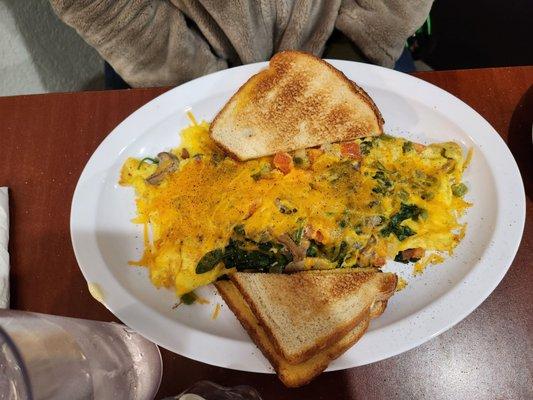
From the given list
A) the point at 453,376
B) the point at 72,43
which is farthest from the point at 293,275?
the point at 72,43

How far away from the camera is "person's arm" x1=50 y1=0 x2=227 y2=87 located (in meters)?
1.70

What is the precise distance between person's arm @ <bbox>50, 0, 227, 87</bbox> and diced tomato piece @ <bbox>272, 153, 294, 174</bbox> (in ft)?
2.03

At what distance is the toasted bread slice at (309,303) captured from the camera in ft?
3.92

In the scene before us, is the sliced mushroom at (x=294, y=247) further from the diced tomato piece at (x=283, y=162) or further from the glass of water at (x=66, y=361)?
the glass of water at (x=66, y=361)

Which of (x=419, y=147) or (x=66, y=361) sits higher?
(x=66, y=361)

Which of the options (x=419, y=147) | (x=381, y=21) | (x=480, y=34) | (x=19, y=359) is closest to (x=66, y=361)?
(x=19, y=359)

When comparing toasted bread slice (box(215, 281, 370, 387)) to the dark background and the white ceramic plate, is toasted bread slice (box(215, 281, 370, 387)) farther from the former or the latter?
the dark background

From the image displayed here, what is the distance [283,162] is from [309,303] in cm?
49

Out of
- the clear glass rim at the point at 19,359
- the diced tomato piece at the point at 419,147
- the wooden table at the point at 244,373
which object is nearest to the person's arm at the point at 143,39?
the wooden table at the point at 244,373

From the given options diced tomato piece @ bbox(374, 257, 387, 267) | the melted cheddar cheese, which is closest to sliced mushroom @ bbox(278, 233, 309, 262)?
the melted cheddar cheese

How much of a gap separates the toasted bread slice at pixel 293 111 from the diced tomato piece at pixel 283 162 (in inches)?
0.8

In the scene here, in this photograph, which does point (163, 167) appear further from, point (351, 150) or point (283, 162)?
point (351, 150)

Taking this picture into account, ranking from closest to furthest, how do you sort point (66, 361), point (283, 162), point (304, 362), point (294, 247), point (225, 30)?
1. point (66, 361)
2. point (304, 362)
3. point (294, 247)
4. point (283, 162)
5. point (225, 30)

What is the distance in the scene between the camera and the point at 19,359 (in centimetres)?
66
